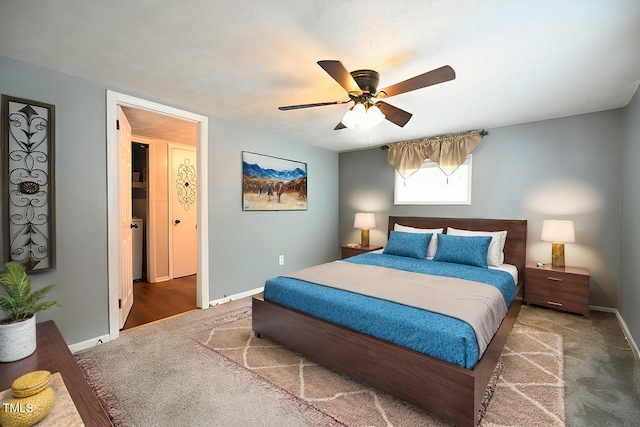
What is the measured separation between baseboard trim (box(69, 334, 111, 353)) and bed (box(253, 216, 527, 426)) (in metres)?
1.33

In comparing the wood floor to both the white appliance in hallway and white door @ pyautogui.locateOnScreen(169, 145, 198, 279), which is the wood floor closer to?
the white appliance in hallway

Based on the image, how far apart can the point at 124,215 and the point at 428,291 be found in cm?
308

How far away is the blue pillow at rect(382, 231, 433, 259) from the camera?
3488 millimetres

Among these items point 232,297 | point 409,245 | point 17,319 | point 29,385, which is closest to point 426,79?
point 409,245

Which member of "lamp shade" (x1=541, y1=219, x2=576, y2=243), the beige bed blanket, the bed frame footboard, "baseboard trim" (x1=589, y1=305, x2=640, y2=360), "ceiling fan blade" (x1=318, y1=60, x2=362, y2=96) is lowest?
"baseboard trim" (x1=589, y1=305, x2=640, y2=360)

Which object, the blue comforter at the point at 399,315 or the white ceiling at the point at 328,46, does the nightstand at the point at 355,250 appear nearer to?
the blue comforter at the point at 399,315

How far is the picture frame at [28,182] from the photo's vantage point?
201cm

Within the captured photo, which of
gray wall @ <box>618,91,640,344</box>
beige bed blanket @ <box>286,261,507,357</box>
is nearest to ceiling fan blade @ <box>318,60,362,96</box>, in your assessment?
beige bed blanket @ <box>286,261,507,357</box>

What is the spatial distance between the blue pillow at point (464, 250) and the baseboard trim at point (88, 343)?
3.51 m

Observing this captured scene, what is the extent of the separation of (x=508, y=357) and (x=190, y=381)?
2.44 metres

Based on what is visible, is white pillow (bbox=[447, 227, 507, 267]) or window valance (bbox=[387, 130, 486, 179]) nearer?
white pillow (bbox=[447, 227, 507, 267])

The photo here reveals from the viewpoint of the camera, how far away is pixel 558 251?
10.5ft

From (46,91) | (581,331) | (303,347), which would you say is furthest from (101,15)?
(581,331)

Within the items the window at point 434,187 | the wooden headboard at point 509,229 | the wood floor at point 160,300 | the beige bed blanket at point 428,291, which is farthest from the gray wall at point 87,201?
the wooden headboard at point 509,229
